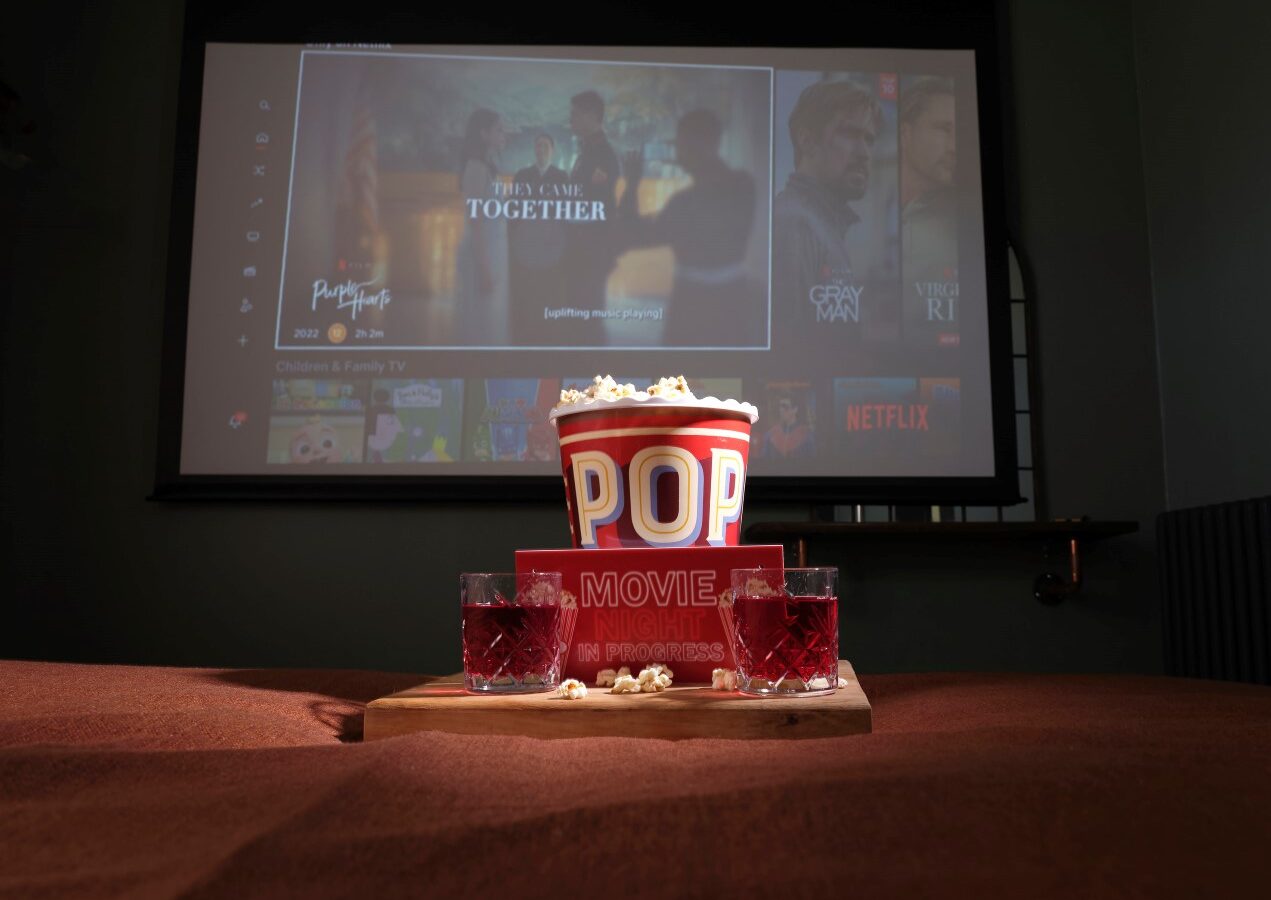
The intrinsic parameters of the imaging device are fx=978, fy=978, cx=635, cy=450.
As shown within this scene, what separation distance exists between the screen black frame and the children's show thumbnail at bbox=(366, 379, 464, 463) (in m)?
0.07

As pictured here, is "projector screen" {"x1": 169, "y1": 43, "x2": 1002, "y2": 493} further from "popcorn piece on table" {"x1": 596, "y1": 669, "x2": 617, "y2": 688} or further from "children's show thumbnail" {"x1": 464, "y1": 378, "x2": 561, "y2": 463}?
"popcorn piece on table" {"x1": 596, "y1": 669, "x2": 617, "y2": 688}

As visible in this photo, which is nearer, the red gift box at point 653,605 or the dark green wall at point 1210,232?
the red gift box at point 653,605

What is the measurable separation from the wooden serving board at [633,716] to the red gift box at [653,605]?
11 centimetres

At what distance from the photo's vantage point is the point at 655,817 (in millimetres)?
406

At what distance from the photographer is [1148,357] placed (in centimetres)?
301

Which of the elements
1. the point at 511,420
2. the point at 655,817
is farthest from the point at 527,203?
the point at 655,817

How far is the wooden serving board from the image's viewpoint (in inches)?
28.1

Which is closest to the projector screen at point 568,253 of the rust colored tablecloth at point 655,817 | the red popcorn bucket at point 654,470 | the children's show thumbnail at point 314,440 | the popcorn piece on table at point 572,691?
the children's show thumbnail at point 314,440

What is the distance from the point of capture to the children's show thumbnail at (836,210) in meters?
2.96

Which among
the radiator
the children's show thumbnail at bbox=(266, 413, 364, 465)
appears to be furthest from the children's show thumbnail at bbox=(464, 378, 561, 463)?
the radiator

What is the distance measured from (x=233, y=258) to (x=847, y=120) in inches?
75.9

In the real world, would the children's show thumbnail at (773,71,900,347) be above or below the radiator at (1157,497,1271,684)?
above

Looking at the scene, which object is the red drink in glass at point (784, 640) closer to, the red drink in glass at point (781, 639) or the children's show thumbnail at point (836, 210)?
the red drink in glass at point (781, 639)

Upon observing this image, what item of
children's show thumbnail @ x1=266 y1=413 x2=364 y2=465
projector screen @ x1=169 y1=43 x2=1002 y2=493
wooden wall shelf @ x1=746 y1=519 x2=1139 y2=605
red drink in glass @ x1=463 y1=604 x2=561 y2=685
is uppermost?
projector screen @ x1=169 y1=43 x2=1002 y2=493
